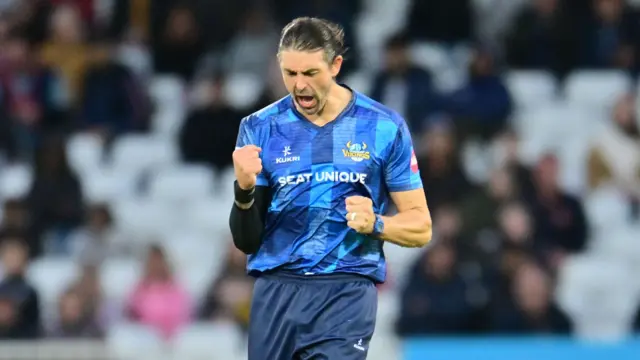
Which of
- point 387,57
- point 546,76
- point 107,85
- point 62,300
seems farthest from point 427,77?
point 62,300

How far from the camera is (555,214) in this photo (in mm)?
10344

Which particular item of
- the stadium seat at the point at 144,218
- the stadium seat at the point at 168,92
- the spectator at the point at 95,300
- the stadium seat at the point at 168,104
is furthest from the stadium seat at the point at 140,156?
the spectator at the point at 95,300

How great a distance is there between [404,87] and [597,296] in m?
2.40

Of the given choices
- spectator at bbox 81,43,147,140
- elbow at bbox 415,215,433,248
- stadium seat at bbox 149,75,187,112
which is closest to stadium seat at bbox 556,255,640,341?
stadium seat at bbox 149,75,187,112

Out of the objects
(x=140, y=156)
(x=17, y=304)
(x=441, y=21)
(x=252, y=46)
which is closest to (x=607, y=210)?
(x=441, y=21)

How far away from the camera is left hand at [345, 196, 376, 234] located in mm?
4645

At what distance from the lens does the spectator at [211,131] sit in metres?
11.1

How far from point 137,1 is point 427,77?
3.13 m

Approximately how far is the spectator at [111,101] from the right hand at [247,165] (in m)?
7.03

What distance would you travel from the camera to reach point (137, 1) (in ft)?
41.6

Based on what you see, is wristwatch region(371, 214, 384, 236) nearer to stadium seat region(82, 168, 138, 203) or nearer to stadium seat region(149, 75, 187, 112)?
stadium seat region(82, 168, 138, 203)

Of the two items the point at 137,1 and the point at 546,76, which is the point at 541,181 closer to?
the point at 546,76

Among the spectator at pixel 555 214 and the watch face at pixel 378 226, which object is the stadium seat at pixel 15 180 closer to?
the spectator at pixel 555 214

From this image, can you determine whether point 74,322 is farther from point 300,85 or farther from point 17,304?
point 300,85
